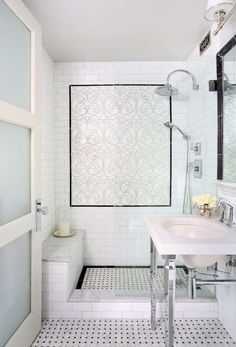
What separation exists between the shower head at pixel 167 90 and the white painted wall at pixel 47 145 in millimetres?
1187

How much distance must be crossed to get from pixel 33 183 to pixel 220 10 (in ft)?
5.63

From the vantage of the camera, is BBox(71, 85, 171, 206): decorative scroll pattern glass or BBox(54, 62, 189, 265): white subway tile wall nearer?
BBox(71, 85, 171, 206): decorative scroll pattern glass

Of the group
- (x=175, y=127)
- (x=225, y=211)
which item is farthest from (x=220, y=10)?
(x=225, y=211)

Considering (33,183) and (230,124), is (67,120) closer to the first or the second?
(33,183)

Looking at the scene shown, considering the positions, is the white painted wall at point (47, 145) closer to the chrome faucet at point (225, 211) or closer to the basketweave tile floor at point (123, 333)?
the basketweave tile floor at point (123, 333)

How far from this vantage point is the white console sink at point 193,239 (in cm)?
120

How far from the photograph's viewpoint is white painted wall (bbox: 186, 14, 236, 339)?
5.86ft

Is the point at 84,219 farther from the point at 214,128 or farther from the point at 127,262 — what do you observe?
the point at 214,128

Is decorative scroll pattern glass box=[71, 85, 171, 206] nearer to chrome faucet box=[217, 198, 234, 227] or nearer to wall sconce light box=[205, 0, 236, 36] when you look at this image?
chrome faucet box=[217, 198, 234, 227]

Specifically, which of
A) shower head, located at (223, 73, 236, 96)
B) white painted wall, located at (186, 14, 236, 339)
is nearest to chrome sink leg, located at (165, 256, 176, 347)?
white painted wall, located at (186, 14, 236, 339)

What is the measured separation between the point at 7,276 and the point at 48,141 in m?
1.51

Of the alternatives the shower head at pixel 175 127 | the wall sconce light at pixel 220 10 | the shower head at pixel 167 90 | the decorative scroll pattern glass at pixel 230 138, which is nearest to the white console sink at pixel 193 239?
the decorative scroll pattern glass at pixel 230 138

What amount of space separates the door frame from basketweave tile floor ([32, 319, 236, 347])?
15cm

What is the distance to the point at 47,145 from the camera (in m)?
2.58
